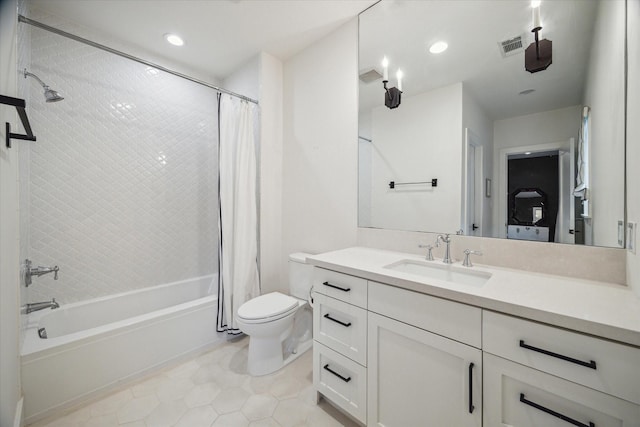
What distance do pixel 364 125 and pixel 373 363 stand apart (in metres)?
1.54

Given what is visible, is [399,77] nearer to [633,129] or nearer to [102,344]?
[633,129]

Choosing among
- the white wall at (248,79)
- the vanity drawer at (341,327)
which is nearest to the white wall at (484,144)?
the vanity drawer at (341,327)

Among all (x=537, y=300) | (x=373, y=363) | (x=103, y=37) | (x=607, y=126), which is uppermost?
(x=103, y=37)

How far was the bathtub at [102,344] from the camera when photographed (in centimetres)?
136

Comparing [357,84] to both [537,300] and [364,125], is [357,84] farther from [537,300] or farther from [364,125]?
[537,300]

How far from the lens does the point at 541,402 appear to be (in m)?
0.77

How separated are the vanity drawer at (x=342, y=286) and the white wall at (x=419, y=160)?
0.63 m

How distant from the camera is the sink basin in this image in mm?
1229

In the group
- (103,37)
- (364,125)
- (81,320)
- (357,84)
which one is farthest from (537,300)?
(103,37)

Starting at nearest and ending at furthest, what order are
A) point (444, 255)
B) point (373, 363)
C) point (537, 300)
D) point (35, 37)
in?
1. point (537, 300)
2. point (373, 363)
3. point (444, 255)
4. point (35, 37)

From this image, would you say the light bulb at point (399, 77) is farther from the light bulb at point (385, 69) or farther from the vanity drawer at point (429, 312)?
the vanity drawer at point (429, 312)

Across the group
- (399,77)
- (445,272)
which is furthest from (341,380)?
(399,77)

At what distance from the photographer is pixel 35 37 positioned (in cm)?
180

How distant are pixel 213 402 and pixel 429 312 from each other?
4.60ft
